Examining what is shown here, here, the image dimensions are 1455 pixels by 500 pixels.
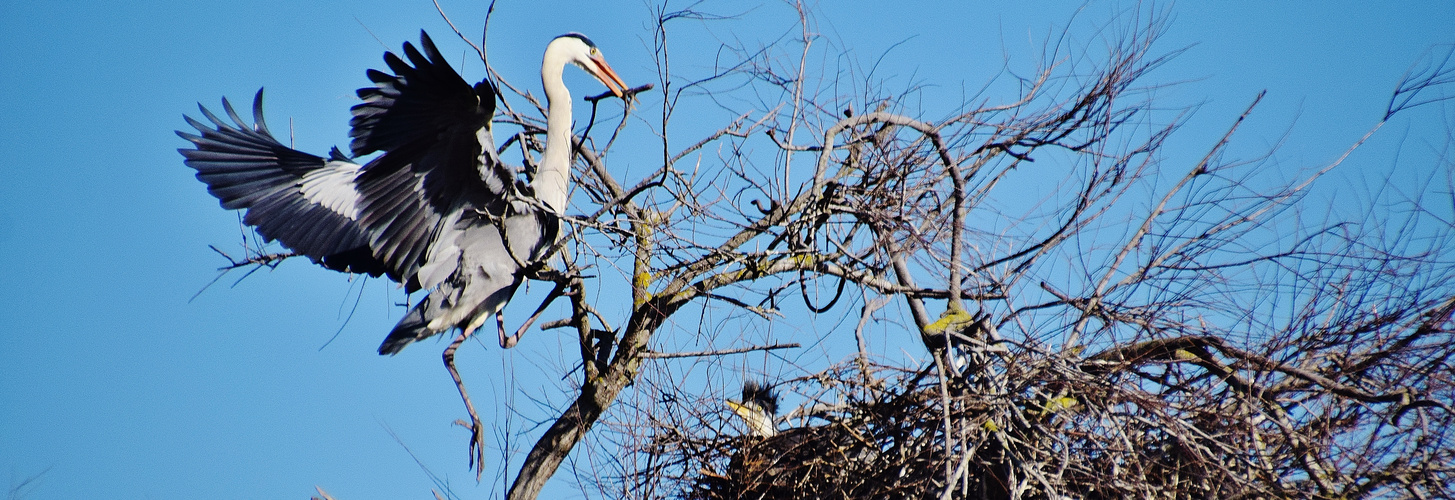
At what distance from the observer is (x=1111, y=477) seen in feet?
8.34

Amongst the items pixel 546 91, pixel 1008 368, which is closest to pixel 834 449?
pixel 1008 368

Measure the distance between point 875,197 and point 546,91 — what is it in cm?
179

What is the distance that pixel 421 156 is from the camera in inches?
143

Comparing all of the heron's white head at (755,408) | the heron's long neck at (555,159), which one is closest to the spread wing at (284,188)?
the heron's long neck at (555,159)

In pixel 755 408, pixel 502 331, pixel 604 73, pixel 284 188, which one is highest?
pixel 284 188

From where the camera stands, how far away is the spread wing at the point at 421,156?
11.1 feet

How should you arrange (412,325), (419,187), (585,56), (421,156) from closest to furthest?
(421,156) → (419,187) → (412,325) → (585,56)

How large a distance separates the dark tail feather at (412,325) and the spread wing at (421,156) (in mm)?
92

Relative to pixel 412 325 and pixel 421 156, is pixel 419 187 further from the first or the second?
pixel 412 325

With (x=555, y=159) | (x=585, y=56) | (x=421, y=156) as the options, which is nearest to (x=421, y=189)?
(x=421, y=156)

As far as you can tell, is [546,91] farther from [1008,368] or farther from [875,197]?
[1008,368]

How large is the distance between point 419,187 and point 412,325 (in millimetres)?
594

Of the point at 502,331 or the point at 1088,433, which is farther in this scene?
the point at 502,331

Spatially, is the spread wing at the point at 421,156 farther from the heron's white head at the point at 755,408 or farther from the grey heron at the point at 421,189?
the heron's white head at the point at 755,408
